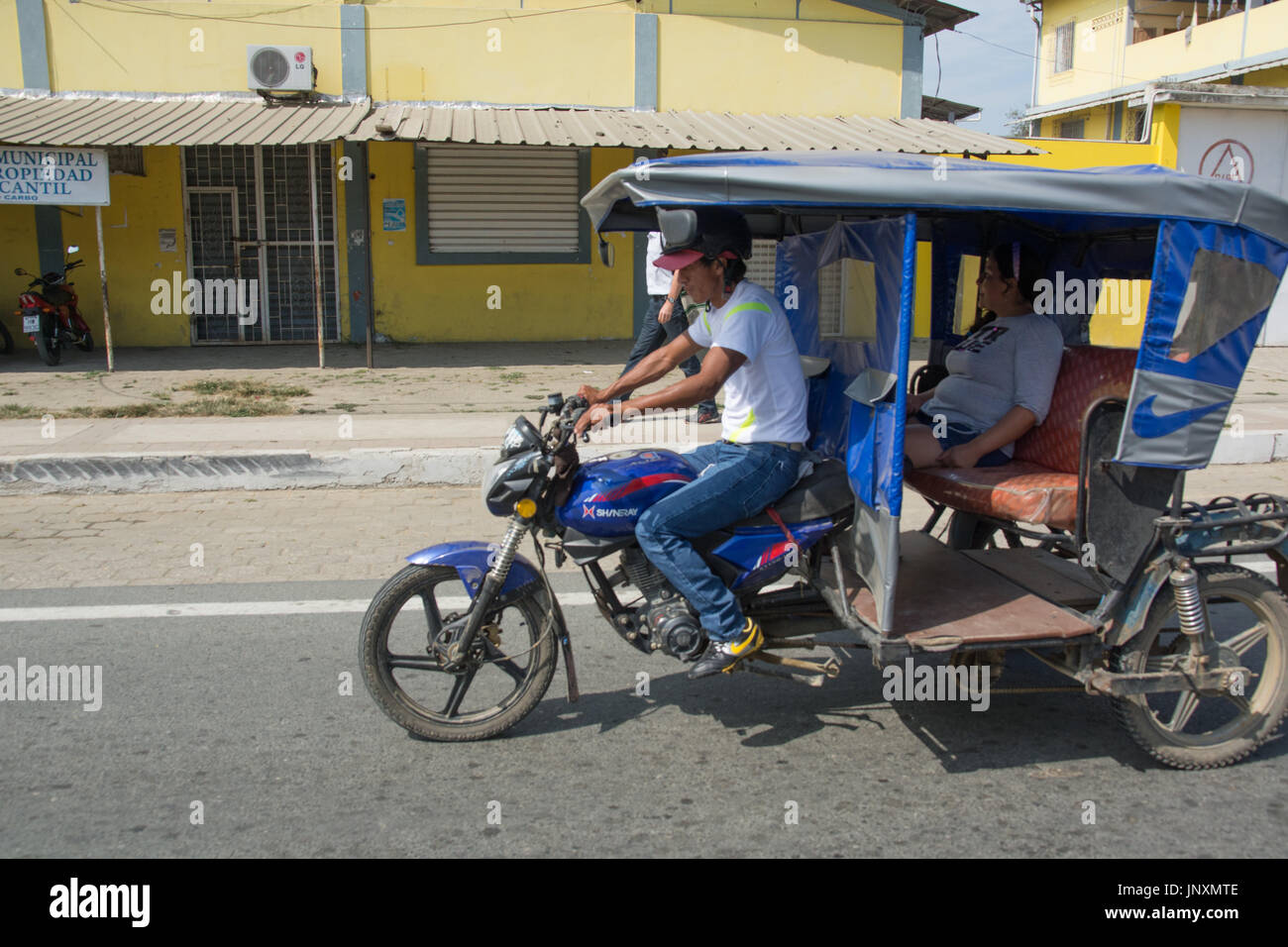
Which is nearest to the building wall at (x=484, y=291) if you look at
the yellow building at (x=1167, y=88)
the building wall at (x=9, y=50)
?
the building wall at (x=9, y=50)

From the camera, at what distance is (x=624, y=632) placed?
3.84 m

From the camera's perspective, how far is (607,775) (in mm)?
3609

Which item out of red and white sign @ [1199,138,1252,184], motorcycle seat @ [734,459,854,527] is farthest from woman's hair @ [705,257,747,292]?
red and white sign @ [1199,138,1252,184]

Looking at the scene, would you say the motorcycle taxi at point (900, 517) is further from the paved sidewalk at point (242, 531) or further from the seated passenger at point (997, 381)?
the paved sidewalk at point (242, 531)

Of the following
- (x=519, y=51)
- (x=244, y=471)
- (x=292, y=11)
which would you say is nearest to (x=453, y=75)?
(x=519, y=51)

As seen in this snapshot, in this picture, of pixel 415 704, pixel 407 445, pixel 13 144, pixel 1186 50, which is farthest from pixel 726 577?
pixel 1186 50

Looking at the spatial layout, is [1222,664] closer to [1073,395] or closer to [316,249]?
[1073,395]

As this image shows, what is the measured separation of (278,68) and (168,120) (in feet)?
5.73

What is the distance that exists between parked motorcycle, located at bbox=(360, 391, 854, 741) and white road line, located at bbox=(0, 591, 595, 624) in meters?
1.46

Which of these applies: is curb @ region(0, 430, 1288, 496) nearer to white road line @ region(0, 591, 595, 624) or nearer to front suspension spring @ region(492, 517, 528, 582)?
white road line @ region(0, 591, 595, 624)

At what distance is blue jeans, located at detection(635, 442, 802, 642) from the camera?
3.68 meters

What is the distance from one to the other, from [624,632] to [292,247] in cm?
1249

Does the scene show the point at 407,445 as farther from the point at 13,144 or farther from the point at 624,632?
the point at 13,144

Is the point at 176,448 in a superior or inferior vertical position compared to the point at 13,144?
inferior
